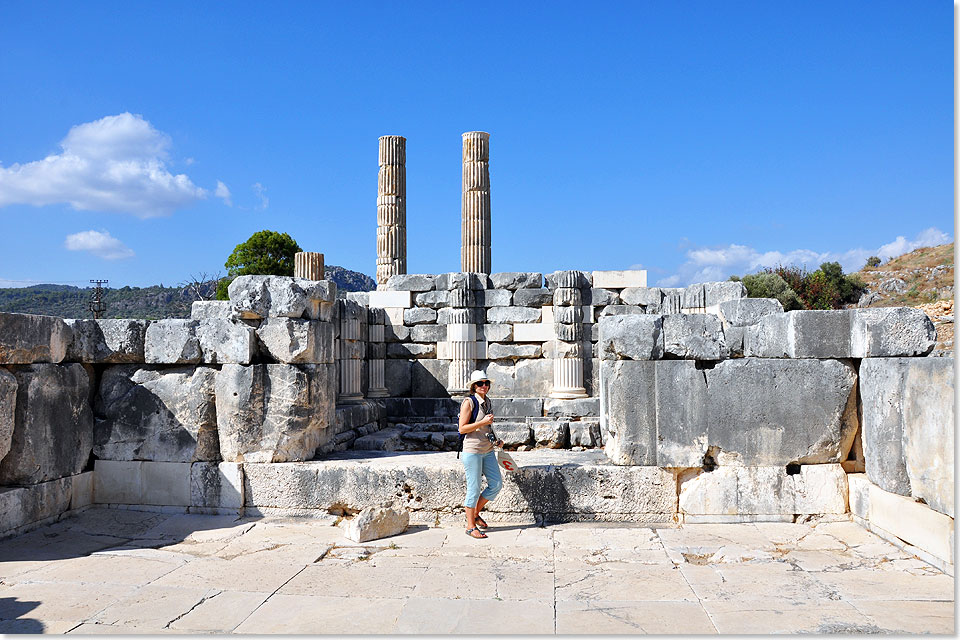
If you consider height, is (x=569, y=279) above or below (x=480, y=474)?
above

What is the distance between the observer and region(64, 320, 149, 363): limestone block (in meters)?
7.16

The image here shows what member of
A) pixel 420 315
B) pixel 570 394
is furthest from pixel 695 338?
pixel 420 315

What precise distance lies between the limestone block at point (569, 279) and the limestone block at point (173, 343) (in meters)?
5.95

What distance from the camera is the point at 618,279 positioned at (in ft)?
37.9

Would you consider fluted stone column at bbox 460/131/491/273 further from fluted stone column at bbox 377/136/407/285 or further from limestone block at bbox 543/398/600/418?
limestone block at bbox 543/398/600/418

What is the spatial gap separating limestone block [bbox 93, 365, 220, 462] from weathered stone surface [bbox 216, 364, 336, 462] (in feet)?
0.54

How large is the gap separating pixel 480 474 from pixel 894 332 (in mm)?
3708

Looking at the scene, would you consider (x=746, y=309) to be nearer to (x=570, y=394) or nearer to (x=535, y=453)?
(x=535, y=453)

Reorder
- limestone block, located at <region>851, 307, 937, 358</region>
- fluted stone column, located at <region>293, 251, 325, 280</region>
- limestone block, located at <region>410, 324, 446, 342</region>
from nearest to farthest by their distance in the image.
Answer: limestone block, located at <region>851, 307, 937, 358</region> → limestone block, located at <region>410, 324, 446, 342</region> → fluted stone column, located at <region>293, 251, 325, 280</region>

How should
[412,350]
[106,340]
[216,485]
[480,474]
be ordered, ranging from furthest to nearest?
[412,350] < [106,340] < [216,485] < [480,474]

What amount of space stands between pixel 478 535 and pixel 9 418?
4180mm

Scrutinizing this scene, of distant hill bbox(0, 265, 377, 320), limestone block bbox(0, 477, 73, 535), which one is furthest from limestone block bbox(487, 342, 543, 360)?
distant hill bbox(0, 265, 377, 320)

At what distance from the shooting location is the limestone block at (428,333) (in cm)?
1159

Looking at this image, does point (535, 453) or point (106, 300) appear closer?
point (535, 453)
